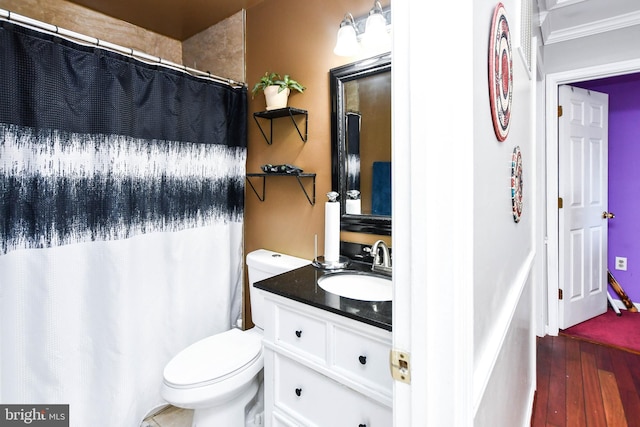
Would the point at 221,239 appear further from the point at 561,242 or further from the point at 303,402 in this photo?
the point at 561,242

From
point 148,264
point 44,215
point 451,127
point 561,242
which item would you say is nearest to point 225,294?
point 148,264

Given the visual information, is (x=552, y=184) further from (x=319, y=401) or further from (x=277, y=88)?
(x=319, y=401)

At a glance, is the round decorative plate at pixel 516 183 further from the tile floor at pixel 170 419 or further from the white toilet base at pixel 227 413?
the tile floor at pixel 170 419

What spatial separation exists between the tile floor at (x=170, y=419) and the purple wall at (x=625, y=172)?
3855 millimetres

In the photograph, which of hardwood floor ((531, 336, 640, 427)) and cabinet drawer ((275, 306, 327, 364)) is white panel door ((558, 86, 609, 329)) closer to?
hardwood floor ((531, 336, 640, 427))

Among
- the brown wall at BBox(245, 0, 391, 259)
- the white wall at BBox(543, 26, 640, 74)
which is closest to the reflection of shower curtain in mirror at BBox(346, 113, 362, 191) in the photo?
the brown wall at BBox(245, 0, 391, 259)

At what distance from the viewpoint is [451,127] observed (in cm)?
58

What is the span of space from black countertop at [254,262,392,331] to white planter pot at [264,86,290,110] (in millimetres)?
959

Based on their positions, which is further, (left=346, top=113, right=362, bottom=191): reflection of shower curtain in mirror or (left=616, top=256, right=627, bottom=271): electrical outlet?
(left=616, top=256, right=627, bottom=271): electrical outlet

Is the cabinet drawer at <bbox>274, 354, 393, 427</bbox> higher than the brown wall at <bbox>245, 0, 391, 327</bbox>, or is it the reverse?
the brown wall at <bbox>245, 0, 391, 327</bbox>

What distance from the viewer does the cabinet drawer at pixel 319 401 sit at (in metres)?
1.10

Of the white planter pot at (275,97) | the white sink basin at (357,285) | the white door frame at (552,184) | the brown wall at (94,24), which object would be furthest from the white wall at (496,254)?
the brown wall at (94,24)

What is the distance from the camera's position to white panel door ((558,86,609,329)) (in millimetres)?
2711

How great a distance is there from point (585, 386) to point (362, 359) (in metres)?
1.90
